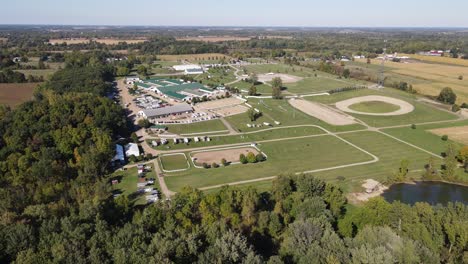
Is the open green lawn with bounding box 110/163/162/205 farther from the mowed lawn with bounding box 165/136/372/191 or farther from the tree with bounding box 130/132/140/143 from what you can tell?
the tree with bounding box 130/132/140/143

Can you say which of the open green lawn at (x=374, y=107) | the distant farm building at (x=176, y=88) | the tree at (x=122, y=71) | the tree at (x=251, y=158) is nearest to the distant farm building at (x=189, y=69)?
the distant farm building at (x=176, y=88)

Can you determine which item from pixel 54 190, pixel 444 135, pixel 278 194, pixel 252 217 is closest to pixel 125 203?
pixel 54 190

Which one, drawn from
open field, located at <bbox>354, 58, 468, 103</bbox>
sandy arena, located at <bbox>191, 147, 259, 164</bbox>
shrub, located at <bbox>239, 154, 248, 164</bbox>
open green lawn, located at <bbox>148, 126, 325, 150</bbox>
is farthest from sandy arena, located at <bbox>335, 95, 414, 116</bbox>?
shrub, located at <bbox>239, 154, 248, 164</bbox>

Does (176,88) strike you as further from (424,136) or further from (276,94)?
(424,136)

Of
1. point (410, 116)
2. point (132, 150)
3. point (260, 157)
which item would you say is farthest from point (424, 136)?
point (132, 150)

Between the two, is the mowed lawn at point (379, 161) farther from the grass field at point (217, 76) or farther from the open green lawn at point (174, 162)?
the grass field at point (217, 76)

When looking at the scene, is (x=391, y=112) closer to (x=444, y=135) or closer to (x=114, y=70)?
(x=444, y=135)
